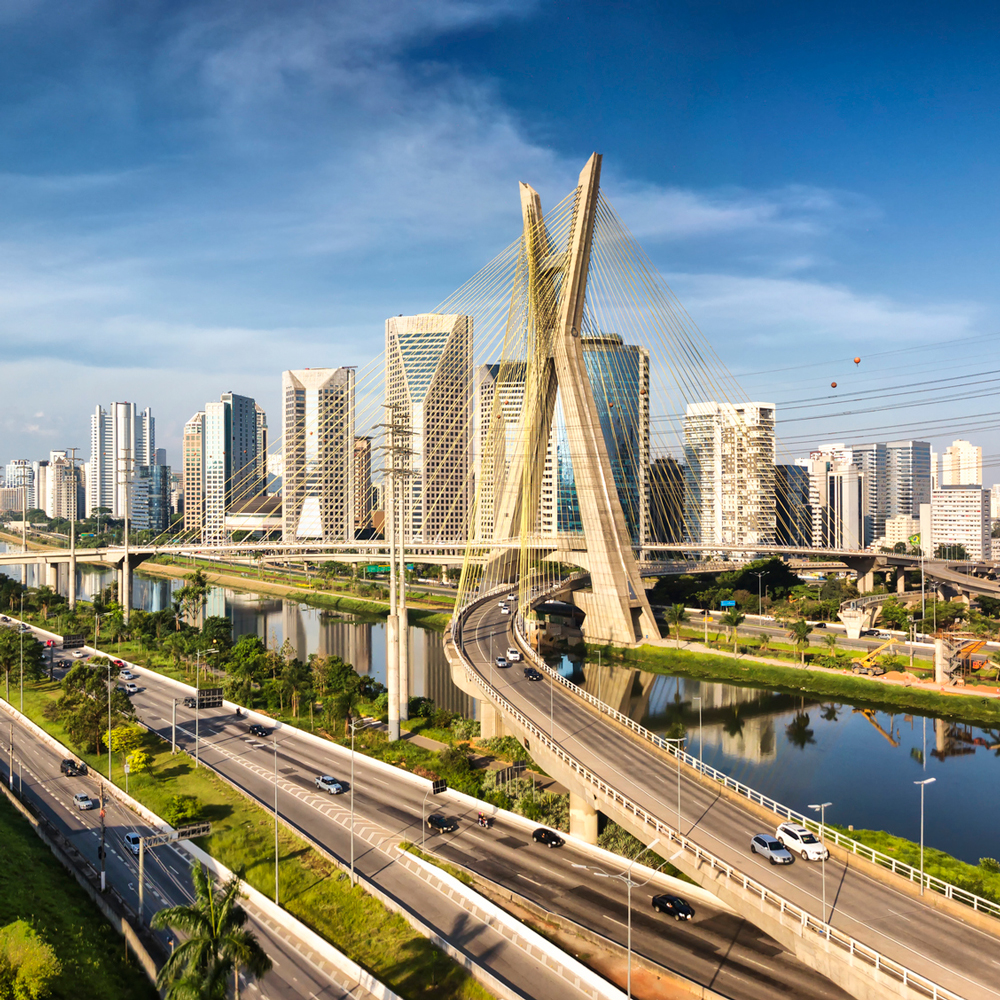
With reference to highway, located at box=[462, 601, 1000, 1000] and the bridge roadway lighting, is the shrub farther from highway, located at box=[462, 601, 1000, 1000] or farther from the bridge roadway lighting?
the bridge roadway lighting

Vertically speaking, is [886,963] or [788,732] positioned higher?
[886,963]

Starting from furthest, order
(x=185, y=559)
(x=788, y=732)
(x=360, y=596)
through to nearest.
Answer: (x=185, y=559), (x=360, y=596), (x=788, y=732)

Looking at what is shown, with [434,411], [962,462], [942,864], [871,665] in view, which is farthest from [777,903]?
[962,462]

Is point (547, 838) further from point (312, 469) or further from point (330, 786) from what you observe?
point (312, 469)

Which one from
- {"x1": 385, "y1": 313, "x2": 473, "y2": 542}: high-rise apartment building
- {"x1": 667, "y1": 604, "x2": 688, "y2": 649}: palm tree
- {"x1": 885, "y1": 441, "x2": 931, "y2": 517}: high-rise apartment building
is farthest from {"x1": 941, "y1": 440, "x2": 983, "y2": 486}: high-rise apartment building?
{"x1": 667, "y1": 604, "x2": 688, "y2": 649}: palm tree

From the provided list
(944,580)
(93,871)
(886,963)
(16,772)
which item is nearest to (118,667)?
(16,772)

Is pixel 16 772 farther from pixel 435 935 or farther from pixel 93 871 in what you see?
pixel 435 935

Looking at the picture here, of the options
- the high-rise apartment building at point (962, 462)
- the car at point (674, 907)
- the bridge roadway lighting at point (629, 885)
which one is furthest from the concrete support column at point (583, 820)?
the high-rise apartment building at point (962, 462)

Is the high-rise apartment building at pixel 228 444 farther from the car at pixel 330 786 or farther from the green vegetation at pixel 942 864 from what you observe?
the green vegetation at pixel 942 864
